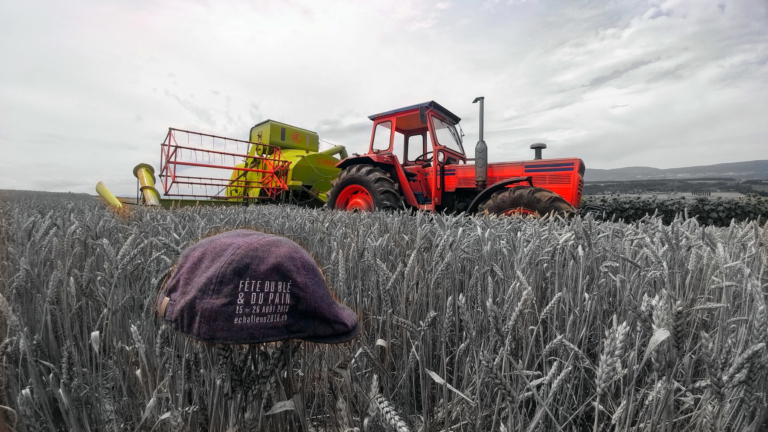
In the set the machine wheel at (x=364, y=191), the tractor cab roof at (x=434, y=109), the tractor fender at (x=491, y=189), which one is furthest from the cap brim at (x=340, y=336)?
the tractor cab roof at (x=434, y=109)

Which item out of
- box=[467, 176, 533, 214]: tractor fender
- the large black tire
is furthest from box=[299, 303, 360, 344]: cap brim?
box=[467, 176, 533, 214]: tractor fender

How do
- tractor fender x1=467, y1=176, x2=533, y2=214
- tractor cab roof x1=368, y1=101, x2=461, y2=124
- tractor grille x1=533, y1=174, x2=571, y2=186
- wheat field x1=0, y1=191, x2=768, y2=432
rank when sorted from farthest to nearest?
tractor cab roof x1=368, y1=101, x2=461, y2=124 < tractor grille x1=533, y1=174, x2=571, y2=186 < tractor fender x1=467, y1=176, x2=533, y2=214 < wheat field x1=0, y1=191, x2=768, y2=432

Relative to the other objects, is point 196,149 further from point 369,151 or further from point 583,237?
point 583,237

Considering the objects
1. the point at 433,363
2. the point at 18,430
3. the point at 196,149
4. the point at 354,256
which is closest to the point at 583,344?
the point at 433,363

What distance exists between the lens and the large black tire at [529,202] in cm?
390

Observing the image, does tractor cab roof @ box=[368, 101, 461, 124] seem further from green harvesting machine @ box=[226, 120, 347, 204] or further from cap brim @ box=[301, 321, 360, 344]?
cap brim @ box=[301, 321, 360, 344]

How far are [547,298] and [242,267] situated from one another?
135 cm

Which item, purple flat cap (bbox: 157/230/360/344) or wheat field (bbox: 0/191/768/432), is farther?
wheat field (bbox: 0/191/768/432)

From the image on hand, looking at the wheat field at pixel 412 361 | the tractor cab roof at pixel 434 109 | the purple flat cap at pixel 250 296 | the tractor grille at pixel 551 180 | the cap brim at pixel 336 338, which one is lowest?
the wheat field at pixel 412 361

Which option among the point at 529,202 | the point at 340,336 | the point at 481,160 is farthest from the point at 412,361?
the point at 481,160

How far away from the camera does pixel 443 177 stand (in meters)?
5.74

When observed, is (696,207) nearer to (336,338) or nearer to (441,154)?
(441,154)

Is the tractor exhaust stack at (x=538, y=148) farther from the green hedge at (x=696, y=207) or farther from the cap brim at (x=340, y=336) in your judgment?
the cap brim at (x=340, y=336)

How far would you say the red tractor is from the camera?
444 centimetres
